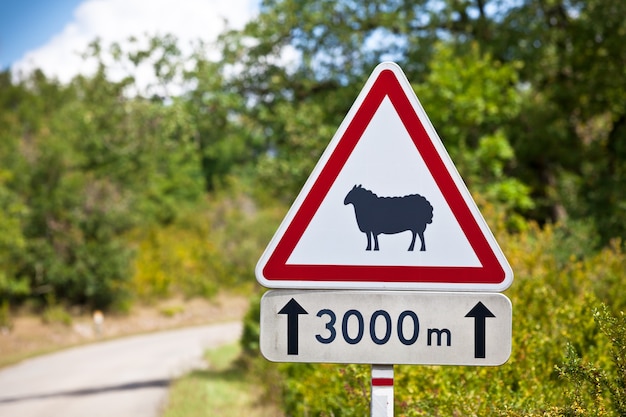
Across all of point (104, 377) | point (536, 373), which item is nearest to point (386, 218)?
point (536, 373)

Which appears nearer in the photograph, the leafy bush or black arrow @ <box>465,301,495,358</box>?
black arrow @ <box>465,301,495,358</box>

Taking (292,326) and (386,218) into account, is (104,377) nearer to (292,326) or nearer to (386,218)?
(292,326)

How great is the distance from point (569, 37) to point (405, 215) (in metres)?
10.6

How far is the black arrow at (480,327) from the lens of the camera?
2197 mm

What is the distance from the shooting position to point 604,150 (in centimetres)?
1172

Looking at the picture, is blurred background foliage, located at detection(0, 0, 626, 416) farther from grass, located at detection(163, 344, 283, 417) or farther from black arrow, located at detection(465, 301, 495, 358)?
black arrow, located at detection(465, 301, 495, 358)

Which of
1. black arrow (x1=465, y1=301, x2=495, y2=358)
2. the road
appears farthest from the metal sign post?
the road

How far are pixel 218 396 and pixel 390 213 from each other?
8684 millimetres

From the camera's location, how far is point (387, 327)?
2.22 meters

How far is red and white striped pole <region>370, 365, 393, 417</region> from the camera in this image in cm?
220

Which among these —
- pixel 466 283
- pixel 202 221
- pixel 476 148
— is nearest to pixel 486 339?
pixel 466 283

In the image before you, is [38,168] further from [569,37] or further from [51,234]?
[569,37]

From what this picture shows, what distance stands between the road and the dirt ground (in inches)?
60.6

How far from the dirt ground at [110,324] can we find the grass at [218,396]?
7.29m
